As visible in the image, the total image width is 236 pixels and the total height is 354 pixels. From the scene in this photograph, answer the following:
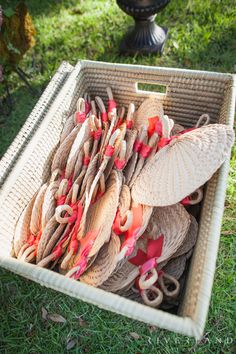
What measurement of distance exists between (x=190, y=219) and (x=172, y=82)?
0.54 m

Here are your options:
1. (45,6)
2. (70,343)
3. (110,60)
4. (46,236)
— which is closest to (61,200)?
(46,236)

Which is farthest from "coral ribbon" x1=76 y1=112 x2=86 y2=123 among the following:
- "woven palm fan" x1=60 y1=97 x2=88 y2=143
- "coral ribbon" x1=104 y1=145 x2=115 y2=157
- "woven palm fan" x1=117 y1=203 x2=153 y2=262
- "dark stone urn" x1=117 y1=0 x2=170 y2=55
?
"dark stone urn" x1=117 y1=0 x2=170 y2=55

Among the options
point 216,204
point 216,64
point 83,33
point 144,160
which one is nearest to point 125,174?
point 144,160

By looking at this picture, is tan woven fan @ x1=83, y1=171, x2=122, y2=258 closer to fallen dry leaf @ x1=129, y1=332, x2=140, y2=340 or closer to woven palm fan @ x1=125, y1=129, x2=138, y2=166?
woven palm fan @ x1=125, y1=129, x2=138, y2=166

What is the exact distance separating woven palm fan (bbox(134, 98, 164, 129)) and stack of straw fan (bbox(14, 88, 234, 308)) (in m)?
0.03

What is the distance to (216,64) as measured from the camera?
6.98 feet

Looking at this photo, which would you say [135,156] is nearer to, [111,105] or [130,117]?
[130,117]

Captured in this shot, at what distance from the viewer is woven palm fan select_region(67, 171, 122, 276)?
3.60ft

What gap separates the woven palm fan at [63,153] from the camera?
137 centimetres

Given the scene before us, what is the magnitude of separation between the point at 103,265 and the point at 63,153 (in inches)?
18.5

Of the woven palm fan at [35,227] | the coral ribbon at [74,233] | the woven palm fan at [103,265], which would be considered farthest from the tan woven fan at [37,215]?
the woven palm fan at [103,265]

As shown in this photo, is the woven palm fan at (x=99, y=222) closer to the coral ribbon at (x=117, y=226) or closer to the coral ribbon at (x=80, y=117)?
the coral ribbon at (x=117, y=226)

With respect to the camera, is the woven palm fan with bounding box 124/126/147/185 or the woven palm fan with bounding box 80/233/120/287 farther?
the woven palm fan with bounding box 124/126/147/185

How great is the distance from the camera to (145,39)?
Result: 2.20 meters
